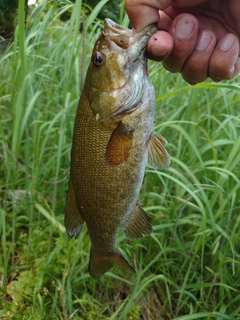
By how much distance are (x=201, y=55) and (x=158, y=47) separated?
31 cm

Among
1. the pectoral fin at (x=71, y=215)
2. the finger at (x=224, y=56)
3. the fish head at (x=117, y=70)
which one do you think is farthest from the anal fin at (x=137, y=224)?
the finger at (x=224, y=56)

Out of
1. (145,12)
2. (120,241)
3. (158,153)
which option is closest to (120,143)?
(158,153)

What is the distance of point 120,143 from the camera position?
122 centimetres

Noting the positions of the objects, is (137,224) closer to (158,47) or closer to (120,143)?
(120,143)

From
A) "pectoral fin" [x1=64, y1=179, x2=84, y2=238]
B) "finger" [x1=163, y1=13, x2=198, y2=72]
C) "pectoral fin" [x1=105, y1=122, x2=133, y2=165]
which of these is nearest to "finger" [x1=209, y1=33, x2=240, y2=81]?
"finger" [x1=163, y1=13, x2=198, y2=72]

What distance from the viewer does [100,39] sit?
125 cm

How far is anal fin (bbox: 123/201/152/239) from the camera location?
1.38 metres

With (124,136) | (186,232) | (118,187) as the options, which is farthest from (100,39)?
(186,232)

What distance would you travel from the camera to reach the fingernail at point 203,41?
1467 millimetres

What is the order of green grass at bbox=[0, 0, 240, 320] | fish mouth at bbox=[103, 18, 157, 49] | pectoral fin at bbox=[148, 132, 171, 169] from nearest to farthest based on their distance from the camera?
fish mouth at bbox=[103, 18, 157, 49] < pectoral fin at bbox=[148, 132, 171, 169] < green grass at bbox=[0, 0, 240, 320]

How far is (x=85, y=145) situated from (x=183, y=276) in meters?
1.12

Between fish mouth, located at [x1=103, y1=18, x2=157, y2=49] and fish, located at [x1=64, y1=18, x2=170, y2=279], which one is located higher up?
fish mouth, located at [x1=103, y1=18, x2=157, y2=49]

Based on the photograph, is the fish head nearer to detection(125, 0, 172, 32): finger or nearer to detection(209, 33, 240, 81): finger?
detection(125, 0, 172, 32): finger

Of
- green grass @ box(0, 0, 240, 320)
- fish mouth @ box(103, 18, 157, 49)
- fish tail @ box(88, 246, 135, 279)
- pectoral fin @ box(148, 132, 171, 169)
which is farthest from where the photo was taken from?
green grass @ box(0, 0, 240, 320)
